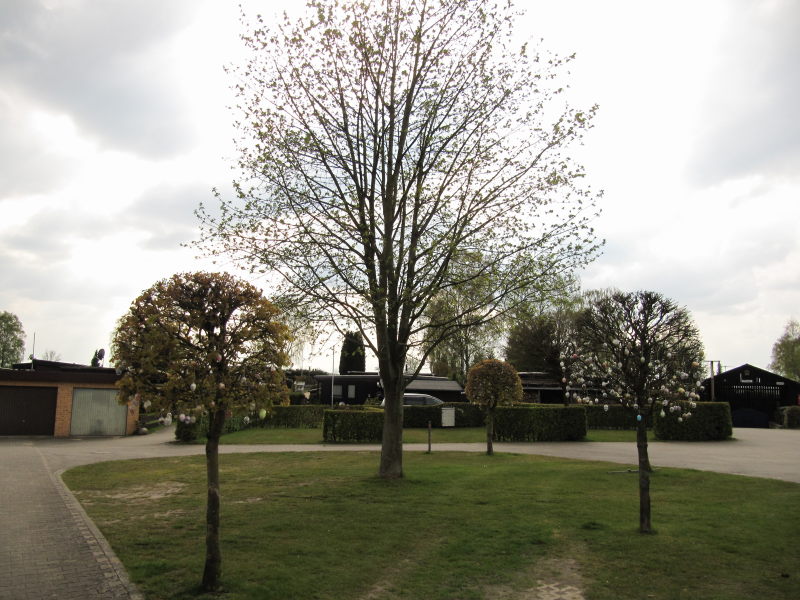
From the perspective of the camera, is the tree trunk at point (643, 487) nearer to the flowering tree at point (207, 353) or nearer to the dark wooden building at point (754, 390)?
the flowering tree at point (207, 353)

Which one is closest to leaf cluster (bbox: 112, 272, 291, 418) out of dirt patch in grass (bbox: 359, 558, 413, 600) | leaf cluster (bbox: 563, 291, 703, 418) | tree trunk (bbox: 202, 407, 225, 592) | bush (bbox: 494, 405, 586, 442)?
tree trunk (bbox: 202, 407, 225, 592)

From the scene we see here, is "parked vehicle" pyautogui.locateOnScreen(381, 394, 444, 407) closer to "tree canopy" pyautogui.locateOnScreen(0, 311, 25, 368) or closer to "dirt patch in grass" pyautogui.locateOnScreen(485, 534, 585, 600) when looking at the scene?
"dirt patch in grass" pyautogui.locateOnScreen(485, 534, 585, 600)

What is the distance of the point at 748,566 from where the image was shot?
21.4 feet

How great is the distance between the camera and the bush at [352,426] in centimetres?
2466

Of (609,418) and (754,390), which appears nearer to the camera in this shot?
(609,418)

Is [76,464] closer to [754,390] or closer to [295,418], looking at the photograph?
[295,418]

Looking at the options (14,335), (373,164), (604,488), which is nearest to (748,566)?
(604,488)

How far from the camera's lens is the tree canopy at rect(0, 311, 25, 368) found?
68312 millimetres

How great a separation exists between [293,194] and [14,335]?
7056 cm

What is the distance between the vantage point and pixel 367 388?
42438mm

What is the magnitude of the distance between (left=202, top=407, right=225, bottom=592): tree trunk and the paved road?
28.3 inches

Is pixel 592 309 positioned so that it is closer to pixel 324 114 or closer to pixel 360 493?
pixel 360 493

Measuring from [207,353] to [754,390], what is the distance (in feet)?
145

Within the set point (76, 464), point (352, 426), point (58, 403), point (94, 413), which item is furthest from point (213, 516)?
point (94, 413)
